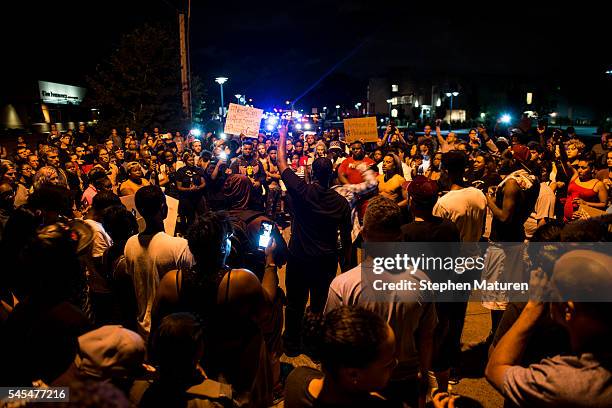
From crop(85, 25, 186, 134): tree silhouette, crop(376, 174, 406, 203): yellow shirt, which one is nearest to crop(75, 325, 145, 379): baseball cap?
crop(376, 174, 406, 203): yellow shirt

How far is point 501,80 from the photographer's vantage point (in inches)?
4018

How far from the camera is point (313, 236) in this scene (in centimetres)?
498

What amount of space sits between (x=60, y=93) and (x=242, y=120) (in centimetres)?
2612

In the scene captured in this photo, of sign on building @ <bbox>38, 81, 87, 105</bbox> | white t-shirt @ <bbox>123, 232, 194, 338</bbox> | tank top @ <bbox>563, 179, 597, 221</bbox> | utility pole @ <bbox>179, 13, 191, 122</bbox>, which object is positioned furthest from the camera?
sign on building @ <bbox>38, 81, 87, 105</bbox>

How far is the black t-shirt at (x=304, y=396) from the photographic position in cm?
192

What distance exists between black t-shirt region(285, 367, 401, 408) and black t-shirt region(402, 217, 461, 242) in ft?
6.58

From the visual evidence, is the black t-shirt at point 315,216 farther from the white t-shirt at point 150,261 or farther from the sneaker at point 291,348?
the white t-shirt at point 150,261

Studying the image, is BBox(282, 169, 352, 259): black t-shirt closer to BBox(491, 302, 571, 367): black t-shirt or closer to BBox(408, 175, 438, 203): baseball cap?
BBox(408, 175, 438, 203): baseball cap

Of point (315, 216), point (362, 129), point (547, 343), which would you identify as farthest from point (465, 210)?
point (362, 129)

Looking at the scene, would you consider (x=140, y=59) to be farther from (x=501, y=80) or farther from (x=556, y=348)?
(x=501, y=80)

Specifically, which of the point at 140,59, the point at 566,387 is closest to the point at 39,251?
the point at 566,387

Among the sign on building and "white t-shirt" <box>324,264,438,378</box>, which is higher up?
the sign on building

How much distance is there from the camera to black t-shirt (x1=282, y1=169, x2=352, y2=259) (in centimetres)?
489

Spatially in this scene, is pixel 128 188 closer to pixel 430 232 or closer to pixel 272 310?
pixel 272 310
